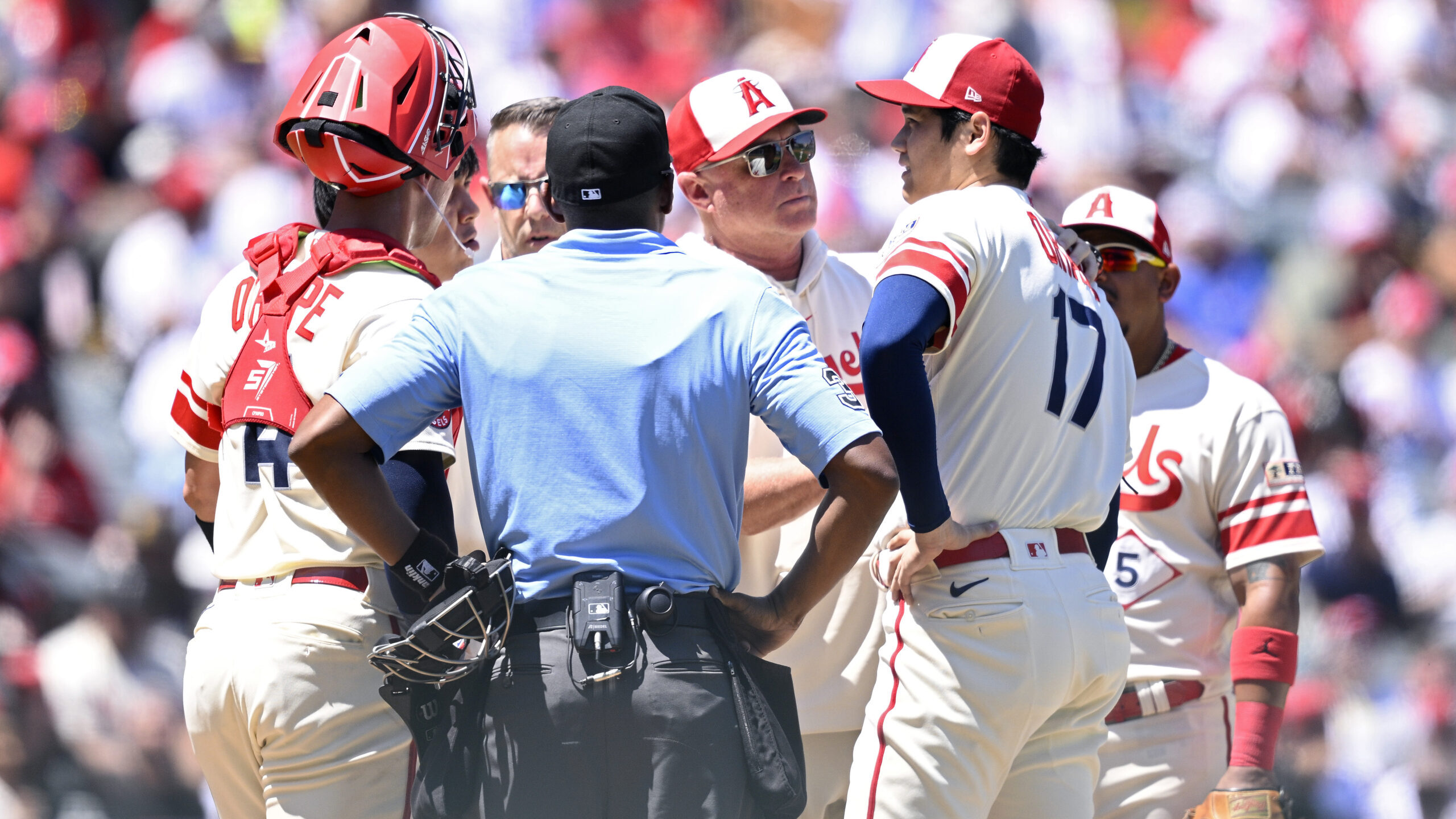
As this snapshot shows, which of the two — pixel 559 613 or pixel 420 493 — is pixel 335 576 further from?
pixel 559 613

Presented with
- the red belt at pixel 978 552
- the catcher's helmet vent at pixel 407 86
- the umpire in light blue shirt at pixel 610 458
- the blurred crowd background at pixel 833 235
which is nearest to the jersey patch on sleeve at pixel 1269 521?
the red belt at pixel 978 552

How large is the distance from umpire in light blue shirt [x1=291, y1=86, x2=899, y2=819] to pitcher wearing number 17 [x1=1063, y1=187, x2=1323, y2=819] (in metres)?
1.84

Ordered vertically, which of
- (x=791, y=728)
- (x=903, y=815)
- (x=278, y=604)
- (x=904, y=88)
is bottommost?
(x=903, y=815)

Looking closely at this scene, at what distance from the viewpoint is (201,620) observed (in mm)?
2941

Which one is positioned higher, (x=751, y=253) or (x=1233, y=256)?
(x=751, y=253)

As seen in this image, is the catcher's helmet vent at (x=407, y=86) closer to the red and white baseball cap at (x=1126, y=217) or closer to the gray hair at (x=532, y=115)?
the gray hair at (x=532, y=115)

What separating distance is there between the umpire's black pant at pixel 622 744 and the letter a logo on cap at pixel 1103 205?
2.48m

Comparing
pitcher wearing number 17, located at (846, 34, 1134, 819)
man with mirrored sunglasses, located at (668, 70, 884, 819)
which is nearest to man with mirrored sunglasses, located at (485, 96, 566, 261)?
man with mirrored sunglasses, located at (668, 70, 884, 819)

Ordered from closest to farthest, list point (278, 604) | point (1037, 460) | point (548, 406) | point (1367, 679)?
point (548, 406) < point (278, 604) < point (1037, 460) < point (1367, 679)

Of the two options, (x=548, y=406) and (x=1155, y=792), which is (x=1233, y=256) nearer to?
(x=1155, y=792)

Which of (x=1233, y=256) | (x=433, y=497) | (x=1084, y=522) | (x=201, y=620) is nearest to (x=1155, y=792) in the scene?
(x=1084, y=522)

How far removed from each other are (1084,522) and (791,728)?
97cm

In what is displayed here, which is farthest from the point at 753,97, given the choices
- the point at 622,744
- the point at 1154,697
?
the point at 622,744

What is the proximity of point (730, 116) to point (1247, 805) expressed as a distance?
2.27 meters
